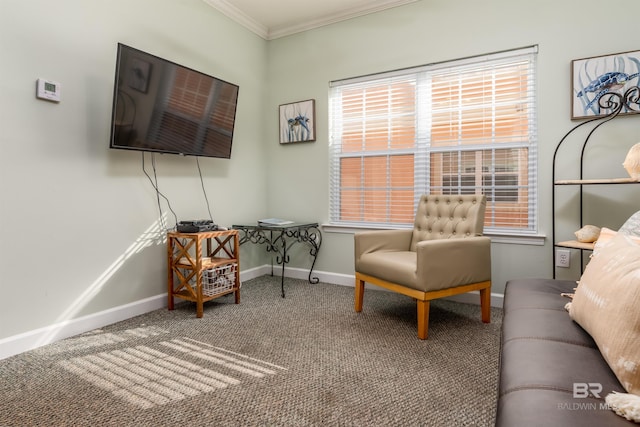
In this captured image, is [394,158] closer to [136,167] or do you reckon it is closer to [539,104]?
[539,104]

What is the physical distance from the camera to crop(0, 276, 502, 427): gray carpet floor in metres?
1.41

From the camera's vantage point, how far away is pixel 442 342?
207 centimetres

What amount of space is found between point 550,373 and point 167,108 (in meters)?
2.52

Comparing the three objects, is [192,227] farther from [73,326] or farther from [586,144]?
[586,144]

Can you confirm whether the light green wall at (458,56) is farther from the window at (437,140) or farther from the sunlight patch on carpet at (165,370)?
the sunlight patch on carpet at (165,370)

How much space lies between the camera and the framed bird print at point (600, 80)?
7.51 feet

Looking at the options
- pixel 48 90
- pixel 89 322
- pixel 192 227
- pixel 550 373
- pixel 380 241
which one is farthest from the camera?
pixel 380 241

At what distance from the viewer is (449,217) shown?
8.77ft

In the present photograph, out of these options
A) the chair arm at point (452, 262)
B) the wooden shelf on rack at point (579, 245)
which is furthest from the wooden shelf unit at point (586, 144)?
the chair arm at point (452, 262)

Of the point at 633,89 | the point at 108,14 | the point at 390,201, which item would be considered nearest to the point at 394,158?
the point at 390,201

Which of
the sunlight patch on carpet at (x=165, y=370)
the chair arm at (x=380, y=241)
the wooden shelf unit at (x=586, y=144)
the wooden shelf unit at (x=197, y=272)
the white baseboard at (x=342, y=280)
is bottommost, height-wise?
the sunlight patch on carpet at (x=165, y=370)

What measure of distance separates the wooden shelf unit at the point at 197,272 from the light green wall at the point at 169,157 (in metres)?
0.17

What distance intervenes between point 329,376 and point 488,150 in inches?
82.9

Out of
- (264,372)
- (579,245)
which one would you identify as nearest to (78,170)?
(264,372)
